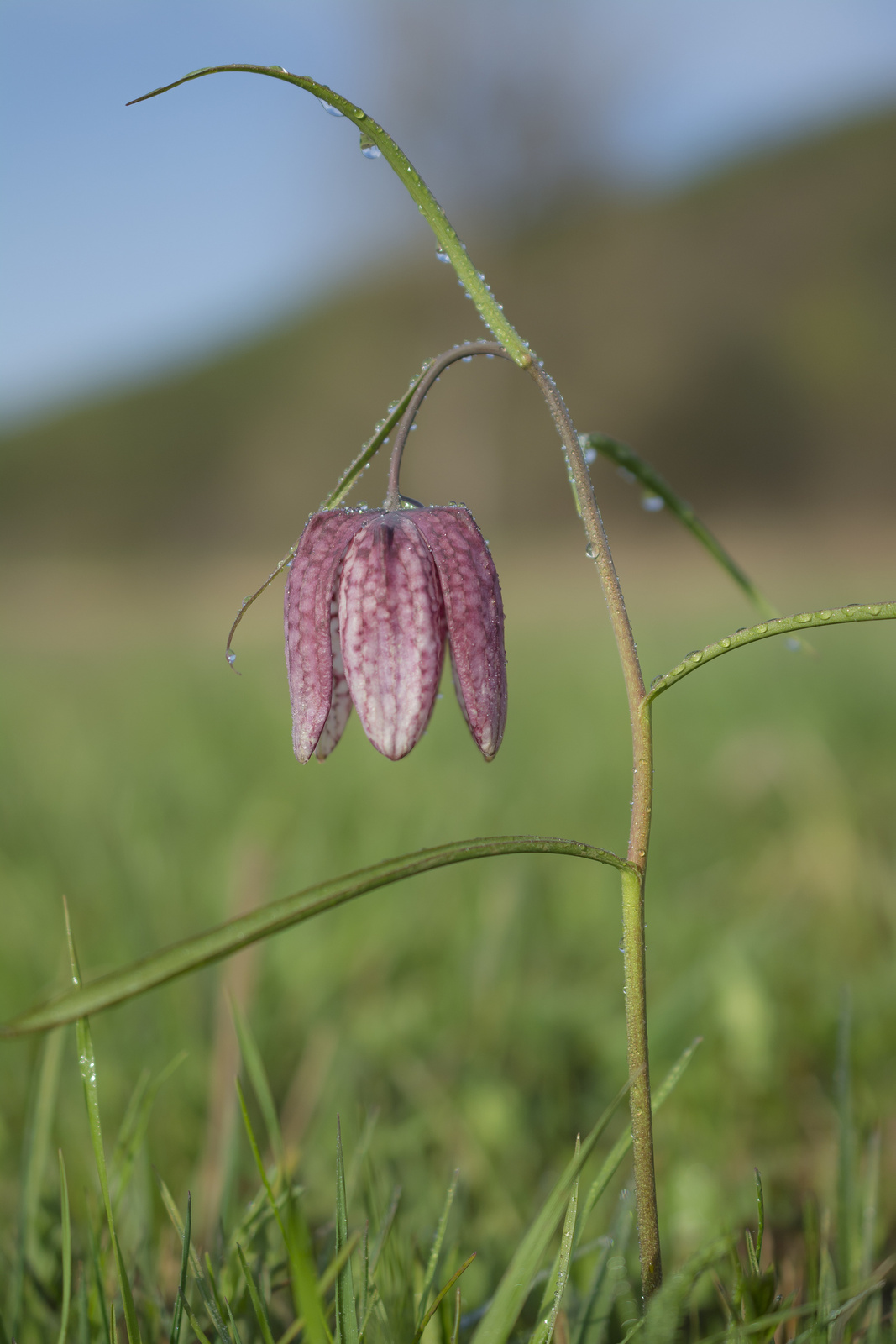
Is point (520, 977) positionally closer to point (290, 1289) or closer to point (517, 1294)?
point (290, 1289)

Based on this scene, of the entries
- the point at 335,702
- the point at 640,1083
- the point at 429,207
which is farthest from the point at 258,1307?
the point at 429,207

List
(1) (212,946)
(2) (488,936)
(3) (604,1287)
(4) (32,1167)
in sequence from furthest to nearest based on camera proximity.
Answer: (2) (488,936)
(4) (32,1167)
(3) (604,1287)
(1) (212,946)

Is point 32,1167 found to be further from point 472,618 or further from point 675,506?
point 675,506

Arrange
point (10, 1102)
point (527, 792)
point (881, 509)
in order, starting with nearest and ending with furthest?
1. point (10, 1102)
2. point (527, 792)
3. point (881, 509)

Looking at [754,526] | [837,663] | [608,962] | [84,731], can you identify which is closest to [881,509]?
[754,526]

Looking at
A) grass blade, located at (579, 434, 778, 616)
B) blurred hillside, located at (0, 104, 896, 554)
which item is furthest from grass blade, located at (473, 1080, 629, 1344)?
blurred hillside, located at (0, 104, 896, 554)
